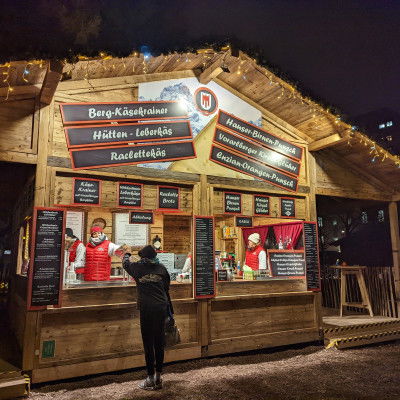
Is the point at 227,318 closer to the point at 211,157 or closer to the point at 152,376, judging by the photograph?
the point at 152,376

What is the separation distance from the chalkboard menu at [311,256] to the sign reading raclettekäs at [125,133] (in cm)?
352

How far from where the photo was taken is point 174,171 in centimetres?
683

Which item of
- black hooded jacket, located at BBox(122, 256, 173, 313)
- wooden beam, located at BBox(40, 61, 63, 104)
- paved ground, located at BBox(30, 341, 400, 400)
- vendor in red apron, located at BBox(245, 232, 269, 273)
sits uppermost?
wooden beam, located at BBox(40, 61, 63, 104)

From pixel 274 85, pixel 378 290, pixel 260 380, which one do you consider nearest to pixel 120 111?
pixel 274 85

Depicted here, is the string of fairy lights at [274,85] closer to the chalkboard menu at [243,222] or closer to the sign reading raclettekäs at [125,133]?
the sign reading raclettekäs at [125,133]

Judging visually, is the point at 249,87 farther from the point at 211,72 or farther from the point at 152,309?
the point at 152,309

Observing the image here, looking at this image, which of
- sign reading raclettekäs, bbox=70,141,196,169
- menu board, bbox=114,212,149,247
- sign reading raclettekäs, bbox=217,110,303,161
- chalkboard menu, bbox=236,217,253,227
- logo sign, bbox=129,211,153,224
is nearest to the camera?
sign reading raclettekäs, bbox=70,141,196,169

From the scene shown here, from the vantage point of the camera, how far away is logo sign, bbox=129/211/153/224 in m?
6.55

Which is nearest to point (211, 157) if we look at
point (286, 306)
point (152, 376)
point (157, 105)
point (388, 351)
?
point (157, 105)

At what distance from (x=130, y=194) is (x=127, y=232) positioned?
378cm

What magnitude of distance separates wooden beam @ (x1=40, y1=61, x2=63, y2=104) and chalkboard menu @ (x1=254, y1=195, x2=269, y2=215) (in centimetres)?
448

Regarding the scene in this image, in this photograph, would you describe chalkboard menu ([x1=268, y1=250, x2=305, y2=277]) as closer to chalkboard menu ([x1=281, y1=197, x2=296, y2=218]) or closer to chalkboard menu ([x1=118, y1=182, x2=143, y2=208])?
chalkboard menu ([x1=281, y1=197, x2=296, y2=218])

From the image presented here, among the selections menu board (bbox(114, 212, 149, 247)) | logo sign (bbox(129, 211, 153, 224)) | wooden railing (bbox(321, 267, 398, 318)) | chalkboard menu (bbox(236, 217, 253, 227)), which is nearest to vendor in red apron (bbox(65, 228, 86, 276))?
logo sign (bbox(129, 211, 153, 224))

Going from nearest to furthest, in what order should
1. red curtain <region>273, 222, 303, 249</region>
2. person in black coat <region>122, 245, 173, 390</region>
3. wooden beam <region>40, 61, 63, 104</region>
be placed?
wooden beam <region>40, 61, 63, 104</region> → person in black coat <region>122, 245, 173, 390</region> → red curtain <region>273, 222, 303, 249</region>
